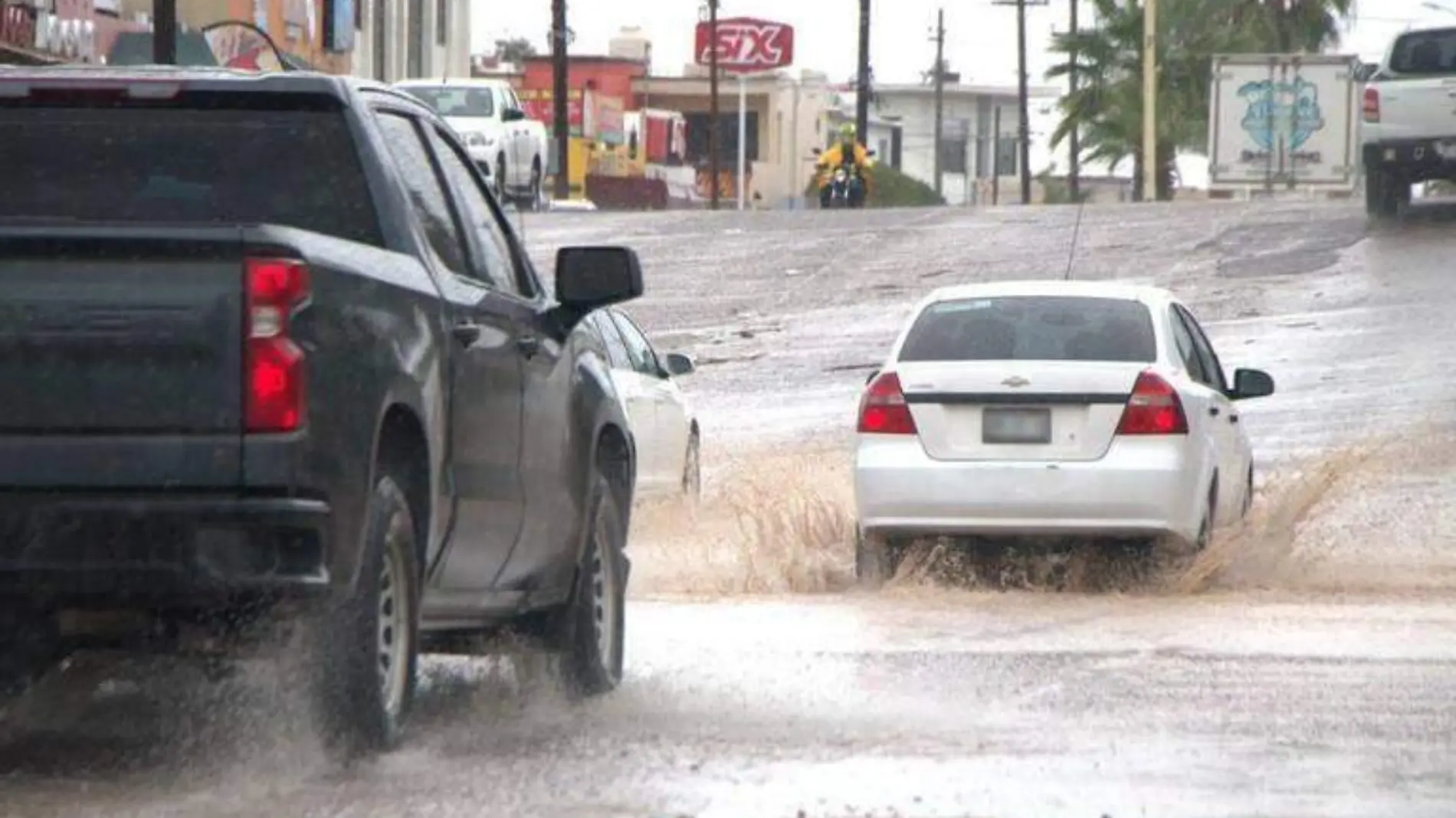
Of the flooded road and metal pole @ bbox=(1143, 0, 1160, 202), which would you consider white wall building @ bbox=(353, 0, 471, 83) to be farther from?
the flooded road

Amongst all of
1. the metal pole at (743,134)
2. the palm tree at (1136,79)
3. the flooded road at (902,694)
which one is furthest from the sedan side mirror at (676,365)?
the metal pole at (743,134)

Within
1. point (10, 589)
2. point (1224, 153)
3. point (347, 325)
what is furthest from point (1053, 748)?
point (1224, 153)

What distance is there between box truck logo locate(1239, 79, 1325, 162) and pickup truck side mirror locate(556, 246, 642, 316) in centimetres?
4328

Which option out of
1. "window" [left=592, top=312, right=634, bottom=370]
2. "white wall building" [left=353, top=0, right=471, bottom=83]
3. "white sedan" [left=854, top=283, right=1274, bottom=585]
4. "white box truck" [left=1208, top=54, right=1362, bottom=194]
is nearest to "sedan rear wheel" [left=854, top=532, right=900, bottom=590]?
"white sedan" [left=854, top=283, right=1274, bottom=585]

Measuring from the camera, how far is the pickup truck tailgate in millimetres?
7645

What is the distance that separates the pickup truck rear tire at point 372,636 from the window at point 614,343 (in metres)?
9.86

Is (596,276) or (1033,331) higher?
(596,276)

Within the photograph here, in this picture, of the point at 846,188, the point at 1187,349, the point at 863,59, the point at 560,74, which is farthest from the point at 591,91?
the point at 1187,349

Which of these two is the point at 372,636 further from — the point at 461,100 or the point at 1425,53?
the point at 461,100

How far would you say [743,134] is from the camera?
10344 cm

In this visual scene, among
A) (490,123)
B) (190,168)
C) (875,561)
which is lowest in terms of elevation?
(875,561)

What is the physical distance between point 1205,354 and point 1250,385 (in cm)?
31

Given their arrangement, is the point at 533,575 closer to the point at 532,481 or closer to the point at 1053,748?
the point at 532,481

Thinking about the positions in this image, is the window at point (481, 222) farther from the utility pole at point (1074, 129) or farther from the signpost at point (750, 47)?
the signpost at point (750, 47)
